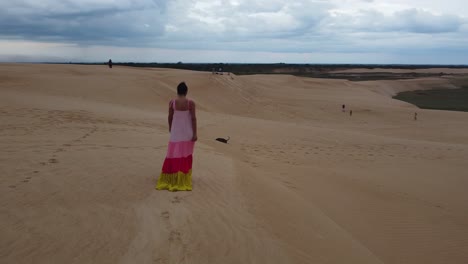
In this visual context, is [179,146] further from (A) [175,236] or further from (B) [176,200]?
(A) [175,236]

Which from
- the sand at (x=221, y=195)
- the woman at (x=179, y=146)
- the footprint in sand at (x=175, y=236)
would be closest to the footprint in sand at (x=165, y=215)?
the sand at (x=221, y=195)

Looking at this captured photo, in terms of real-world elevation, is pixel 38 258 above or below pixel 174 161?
below

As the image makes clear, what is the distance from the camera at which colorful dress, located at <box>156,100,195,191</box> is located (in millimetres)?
5570

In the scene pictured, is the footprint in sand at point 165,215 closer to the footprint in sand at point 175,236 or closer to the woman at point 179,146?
the footprint in sand at point 175,236

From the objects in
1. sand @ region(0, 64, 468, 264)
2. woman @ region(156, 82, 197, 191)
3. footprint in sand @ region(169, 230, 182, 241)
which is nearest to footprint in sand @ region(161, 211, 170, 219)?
sand @ region(0, 64, 468, 264)

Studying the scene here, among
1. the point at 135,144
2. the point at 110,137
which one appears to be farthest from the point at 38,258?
the point at 110,137

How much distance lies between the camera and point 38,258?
3545 mm

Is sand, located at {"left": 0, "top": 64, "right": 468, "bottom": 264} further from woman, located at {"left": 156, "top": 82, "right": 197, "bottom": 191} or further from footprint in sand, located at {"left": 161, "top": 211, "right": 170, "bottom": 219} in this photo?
woman, located at {"left": 156, "top": 82, "right": 197, "bottom": 191}

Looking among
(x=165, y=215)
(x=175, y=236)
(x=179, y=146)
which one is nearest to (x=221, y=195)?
(x=179, y=146)

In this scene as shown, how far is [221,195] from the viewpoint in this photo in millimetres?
5629

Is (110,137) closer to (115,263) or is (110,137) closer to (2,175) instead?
(2,175)

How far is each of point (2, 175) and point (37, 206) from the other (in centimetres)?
129

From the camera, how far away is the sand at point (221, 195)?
4082mm

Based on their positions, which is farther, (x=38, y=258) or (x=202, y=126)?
(x=202, y=126)
